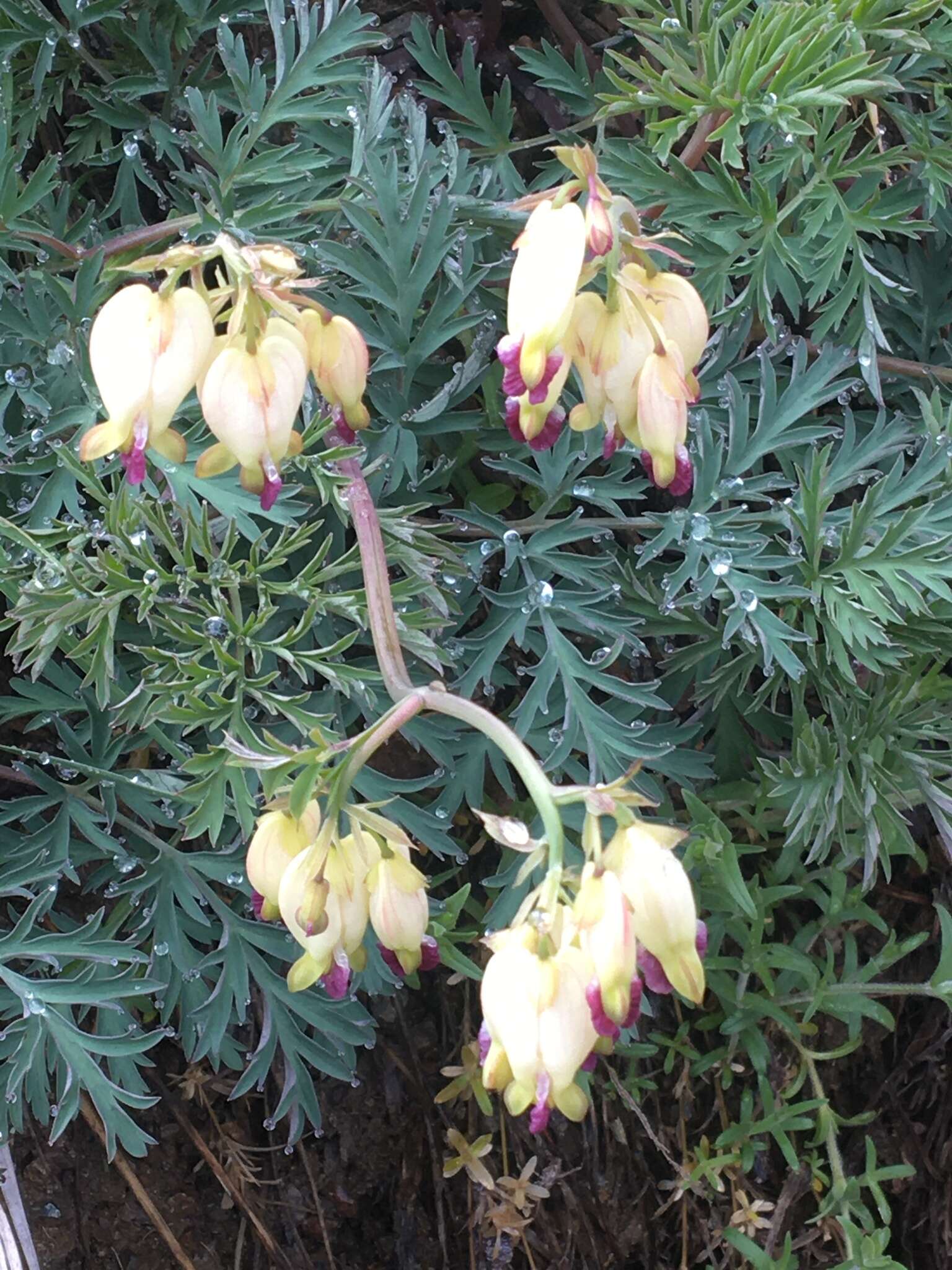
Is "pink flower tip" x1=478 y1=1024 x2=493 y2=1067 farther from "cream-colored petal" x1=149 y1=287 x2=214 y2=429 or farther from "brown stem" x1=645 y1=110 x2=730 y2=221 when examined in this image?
"brown stem" x1=645 y1=110 x2=730 y2=221

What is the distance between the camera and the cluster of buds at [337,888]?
3.42ft

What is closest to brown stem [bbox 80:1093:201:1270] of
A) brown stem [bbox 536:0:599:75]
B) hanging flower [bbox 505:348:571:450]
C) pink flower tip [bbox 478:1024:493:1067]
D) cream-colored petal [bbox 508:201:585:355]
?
pink flower tip [bbox 478:1024:493:1067]

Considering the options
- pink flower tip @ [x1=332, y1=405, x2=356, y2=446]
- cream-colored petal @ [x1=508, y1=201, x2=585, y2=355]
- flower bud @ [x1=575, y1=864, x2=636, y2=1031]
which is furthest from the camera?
pink flower tip @ [x1=332, y1=405, x2=356, y2=446]

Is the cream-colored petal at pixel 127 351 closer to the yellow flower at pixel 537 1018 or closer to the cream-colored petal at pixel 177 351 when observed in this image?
the cream-colored petal at pixel 177 351

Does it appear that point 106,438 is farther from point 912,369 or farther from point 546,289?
point 912,369

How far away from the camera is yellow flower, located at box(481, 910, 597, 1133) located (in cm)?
91

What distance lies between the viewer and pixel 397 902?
3.59 feet

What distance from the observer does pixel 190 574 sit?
1485 millimetres

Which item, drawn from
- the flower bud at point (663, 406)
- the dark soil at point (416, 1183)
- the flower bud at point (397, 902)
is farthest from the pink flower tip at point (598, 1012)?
the dark soil at point (416, 1183)

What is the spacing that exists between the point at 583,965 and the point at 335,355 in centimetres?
64

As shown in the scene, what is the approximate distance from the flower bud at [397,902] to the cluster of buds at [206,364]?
1.17 feet

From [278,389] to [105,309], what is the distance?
196 mm

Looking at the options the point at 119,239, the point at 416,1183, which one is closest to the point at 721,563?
the point at 119,239

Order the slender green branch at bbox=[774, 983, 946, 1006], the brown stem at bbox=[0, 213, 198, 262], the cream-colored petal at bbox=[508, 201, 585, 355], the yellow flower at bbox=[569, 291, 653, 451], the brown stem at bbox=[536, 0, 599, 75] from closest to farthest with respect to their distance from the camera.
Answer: the cream-colored petal at bbox=[508, 201, 585, 355] → the yellow flower at bbox=[569, 291, 653, 451] → the brown stem at bbox=[0, 213, 198, 262] → the slender green branch at bbox=[774, 983, 946, 1006] → the brown stem at bbox=[536, 0, 599, 75]
